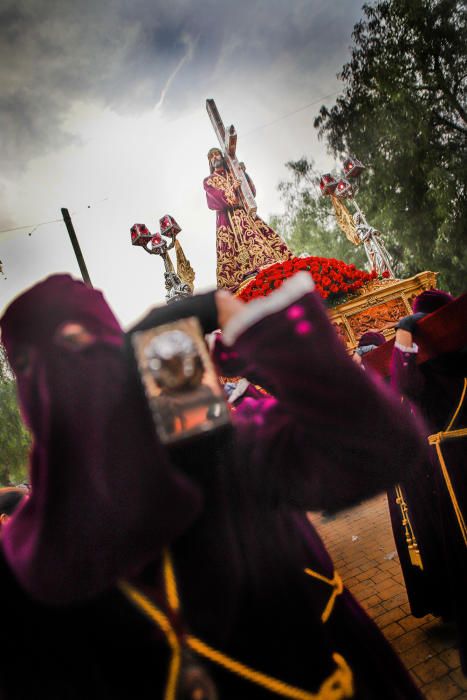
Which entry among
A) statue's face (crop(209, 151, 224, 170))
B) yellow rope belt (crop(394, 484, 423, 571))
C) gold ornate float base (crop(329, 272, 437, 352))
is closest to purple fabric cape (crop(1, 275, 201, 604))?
yellow rope belt (crop(394, 484, 423, 571))

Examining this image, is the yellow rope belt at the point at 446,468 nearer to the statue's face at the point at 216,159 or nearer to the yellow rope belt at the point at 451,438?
the yellow rope belt at the point at 451,438

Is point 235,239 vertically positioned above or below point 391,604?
above

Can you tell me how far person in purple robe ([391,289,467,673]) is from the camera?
7.98 feet

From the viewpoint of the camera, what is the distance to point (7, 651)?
0.91 metres

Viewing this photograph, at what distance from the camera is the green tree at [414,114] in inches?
492

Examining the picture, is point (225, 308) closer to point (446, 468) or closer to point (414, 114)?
point (446, 468)

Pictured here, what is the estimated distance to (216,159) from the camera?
859 centimetres

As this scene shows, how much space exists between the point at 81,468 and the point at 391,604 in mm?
3458

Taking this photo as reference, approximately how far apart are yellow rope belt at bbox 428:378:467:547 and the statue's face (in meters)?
7.57

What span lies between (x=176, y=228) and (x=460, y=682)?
7.55 m

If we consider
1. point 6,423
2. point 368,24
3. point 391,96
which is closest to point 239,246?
point 391,96

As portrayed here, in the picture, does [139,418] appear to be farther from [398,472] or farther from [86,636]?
[398,472]

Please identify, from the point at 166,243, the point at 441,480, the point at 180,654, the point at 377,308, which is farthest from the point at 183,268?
the point at 180,654

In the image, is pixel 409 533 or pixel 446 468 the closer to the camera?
pixel 446 468
